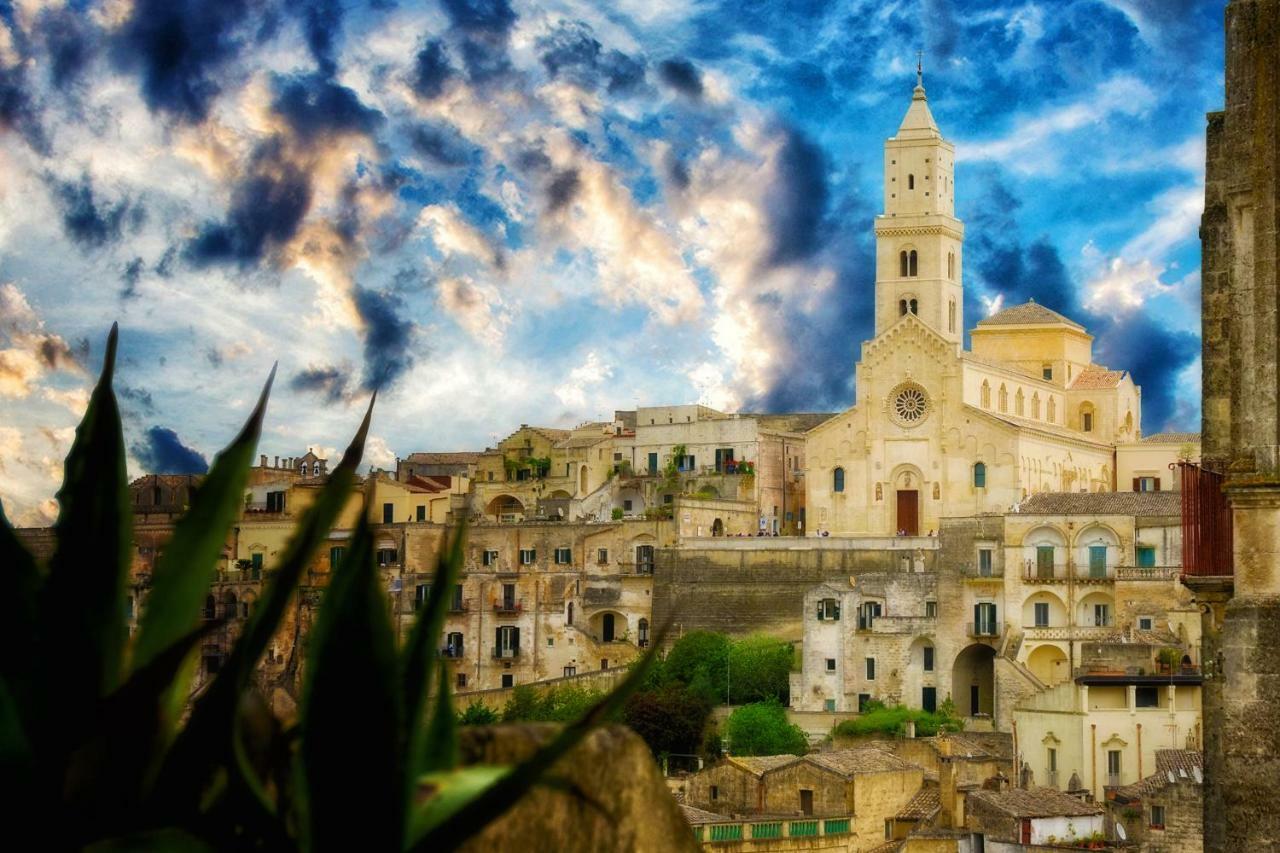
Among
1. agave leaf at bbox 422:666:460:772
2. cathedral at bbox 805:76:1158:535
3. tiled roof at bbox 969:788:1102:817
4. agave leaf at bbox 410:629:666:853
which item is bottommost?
tiled roof at bbox 969:788:1102:817

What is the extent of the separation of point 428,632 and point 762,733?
56.0 metres

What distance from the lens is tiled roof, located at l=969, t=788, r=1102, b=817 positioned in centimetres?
4012

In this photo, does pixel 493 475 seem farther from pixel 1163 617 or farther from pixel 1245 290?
pixel 1245 290

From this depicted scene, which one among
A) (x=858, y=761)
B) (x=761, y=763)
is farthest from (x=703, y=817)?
(x=761, y=763)

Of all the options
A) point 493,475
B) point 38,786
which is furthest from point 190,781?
point 493,475

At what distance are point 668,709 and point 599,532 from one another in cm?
1564

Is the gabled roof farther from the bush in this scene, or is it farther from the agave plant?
the agave plant

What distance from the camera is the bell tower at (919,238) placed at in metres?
82.2

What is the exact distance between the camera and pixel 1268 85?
352 inches

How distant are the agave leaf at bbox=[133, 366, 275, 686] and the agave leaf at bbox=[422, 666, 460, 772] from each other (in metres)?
0.36

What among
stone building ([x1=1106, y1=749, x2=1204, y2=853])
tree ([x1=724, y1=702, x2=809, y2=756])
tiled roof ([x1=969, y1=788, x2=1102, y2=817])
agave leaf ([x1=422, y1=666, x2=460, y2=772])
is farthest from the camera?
tree ([x1=724, y1=702, x2=809, y2=756])

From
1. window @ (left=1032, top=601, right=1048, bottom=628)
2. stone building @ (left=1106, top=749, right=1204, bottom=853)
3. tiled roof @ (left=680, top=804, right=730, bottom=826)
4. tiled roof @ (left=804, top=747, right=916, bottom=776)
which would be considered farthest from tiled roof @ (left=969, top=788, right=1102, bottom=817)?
window @ (left=1032, top=601, right=1048, bottom=628)

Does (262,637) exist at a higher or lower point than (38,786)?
higher

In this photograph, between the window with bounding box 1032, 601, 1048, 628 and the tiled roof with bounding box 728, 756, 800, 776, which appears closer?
the tiled roof with bounding box 728, 756, 800, 776
